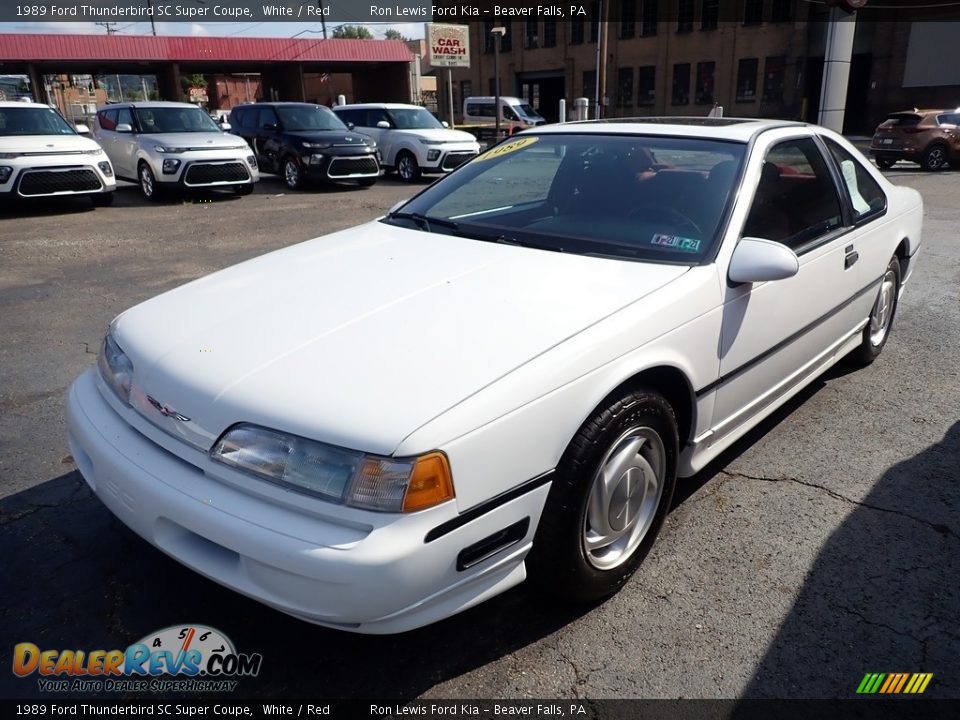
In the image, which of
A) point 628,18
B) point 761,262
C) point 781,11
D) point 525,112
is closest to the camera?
point 761,262

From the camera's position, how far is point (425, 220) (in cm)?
351

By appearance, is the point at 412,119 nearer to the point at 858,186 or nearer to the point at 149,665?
the point at 858,186

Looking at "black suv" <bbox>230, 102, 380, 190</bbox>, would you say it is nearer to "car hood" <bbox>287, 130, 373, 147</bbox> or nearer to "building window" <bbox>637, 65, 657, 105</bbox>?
"car hood" <bbox>287, 130, 373, 147</bbox>

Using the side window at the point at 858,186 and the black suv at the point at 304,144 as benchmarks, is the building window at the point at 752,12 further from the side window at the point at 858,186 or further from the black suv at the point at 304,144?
the side window at the point at 858,186

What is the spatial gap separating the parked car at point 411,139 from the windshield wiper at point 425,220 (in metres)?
10.8

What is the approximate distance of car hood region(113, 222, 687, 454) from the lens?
1.99 meters

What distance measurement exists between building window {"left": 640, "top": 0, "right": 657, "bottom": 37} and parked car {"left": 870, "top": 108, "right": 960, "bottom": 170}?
25.4m

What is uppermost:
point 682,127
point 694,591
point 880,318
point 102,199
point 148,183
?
point 682,127

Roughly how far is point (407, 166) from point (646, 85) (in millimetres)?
30544

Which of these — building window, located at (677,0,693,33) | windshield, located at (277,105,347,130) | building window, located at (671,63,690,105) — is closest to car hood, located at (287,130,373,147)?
windshield, located at (277,105,347,130)

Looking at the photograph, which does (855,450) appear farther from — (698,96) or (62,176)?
(698,96)

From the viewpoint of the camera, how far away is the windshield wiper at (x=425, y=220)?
3.38 metres

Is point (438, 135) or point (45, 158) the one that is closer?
point (45, 158)

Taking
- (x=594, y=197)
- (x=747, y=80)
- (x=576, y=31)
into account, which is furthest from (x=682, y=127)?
(x=576, y=31)
